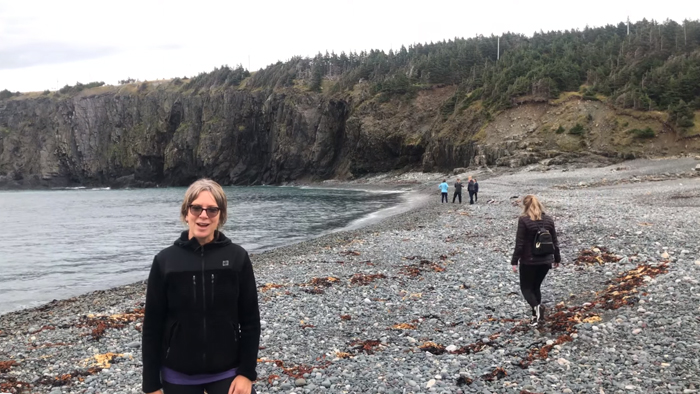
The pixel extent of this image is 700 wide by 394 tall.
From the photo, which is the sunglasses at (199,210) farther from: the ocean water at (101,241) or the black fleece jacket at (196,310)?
the ocean water at (101,241)

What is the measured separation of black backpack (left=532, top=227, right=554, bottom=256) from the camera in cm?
798

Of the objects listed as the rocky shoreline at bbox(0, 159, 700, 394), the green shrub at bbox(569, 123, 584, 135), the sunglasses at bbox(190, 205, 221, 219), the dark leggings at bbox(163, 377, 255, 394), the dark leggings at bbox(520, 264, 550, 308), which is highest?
the green shrub at bbox(569, 123, 584, 135)

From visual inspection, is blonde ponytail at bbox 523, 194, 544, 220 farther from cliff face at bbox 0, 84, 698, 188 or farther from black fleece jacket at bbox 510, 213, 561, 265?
cliff face at bbox 0, 84, 698, 188

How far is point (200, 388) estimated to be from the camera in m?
3.71


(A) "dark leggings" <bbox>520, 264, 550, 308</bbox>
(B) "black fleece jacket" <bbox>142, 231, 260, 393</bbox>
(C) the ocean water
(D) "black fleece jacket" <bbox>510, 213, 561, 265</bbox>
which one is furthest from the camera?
(C) the ocean water

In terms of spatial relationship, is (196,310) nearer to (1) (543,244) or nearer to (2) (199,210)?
(2) (199,210)

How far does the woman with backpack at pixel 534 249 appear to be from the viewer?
805 cm

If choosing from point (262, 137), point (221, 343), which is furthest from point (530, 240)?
point (262, 137)

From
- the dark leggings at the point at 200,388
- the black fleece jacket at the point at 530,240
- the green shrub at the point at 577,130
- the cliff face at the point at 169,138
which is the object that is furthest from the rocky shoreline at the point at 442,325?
the cliff face at the point at 169,138

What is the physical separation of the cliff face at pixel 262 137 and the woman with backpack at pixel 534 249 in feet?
189

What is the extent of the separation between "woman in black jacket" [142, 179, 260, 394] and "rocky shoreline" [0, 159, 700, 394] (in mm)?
3318

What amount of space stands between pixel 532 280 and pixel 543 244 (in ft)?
2.52

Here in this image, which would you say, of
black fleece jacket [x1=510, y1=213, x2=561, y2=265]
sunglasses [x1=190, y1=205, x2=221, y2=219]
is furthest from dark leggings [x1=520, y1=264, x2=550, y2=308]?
sunglasses [x1=190, y1=205, x2=221, y2=219]

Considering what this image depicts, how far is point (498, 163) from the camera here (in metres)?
65.4
